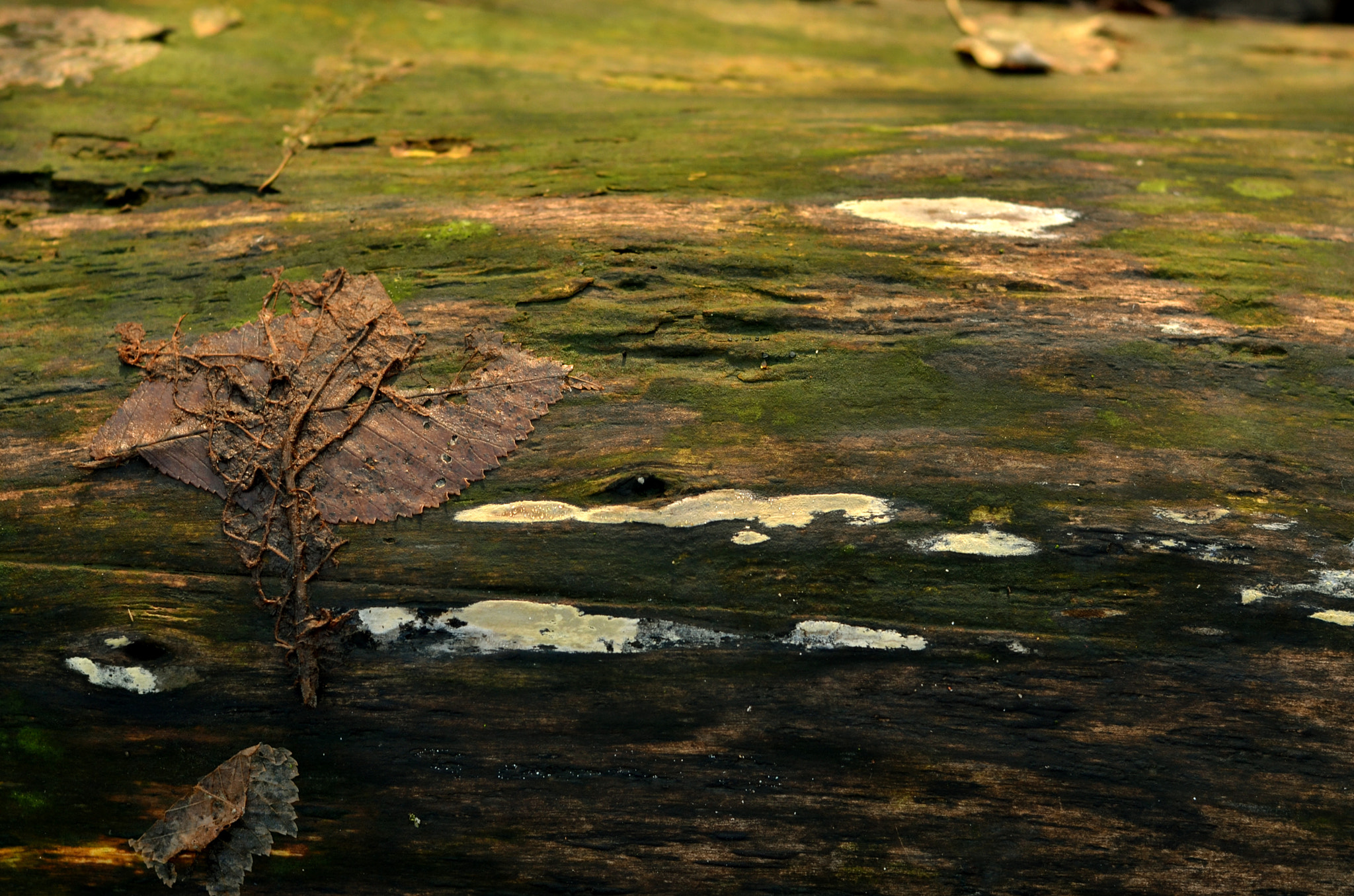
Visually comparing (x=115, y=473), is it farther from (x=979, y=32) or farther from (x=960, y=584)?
(x=979, y=32)

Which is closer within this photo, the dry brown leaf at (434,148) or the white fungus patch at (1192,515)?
the white fungus patch at (1192,515)

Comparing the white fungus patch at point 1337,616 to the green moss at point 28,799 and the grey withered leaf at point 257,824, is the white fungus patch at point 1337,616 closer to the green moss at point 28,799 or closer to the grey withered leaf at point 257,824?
the grey withered leaf at point 257,824

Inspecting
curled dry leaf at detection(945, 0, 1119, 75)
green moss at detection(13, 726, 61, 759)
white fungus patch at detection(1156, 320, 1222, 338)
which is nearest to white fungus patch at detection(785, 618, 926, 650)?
white fungus patch at detection(1156, 320, 1222, 338)

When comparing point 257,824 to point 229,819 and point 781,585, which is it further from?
point 781,585

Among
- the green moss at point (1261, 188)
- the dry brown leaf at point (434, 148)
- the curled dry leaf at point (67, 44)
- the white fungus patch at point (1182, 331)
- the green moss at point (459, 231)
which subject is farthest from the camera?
the curled dry leaf at point (67, 44)

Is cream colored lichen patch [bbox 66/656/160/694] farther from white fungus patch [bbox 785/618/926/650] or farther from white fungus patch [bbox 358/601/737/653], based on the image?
white fungus patch [bbox 785/618/926/650]

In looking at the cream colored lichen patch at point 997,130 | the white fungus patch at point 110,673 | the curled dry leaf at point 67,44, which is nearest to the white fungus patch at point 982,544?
the cream colored lichen patch at point 997,130

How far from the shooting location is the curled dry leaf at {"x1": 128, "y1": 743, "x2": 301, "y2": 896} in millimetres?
1830

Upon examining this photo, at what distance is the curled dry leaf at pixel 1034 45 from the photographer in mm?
3695

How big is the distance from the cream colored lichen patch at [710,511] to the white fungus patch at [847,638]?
0.74 feet

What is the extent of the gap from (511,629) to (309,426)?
657 millimetres

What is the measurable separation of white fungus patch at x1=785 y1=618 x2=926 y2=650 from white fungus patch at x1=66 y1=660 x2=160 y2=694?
1.39m

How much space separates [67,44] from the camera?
3117 millimetres

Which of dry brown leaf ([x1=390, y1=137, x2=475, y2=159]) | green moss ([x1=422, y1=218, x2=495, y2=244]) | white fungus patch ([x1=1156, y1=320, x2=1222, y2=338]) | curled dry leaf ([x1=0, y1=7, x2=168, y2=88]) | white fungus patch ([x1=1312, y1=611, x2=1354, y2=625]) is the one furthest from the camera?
curled dry leaf ([x1=0, y1=7, x2=168, y2=88])
